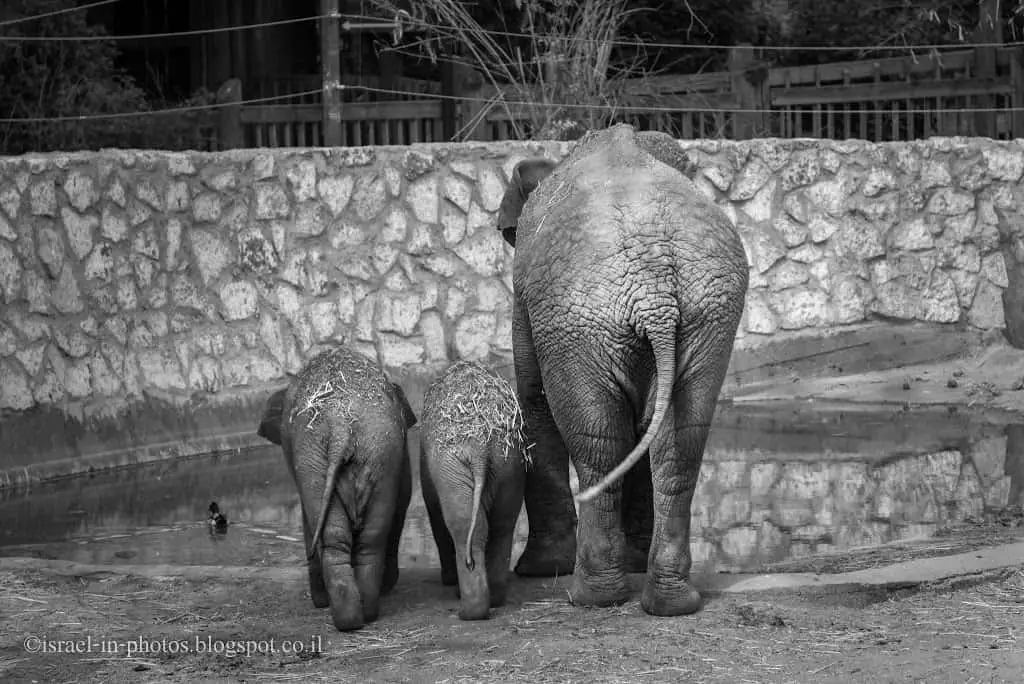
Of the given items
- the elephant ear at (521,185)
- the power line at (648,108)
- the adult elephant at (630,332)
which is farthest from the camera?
the power line at (648,108)

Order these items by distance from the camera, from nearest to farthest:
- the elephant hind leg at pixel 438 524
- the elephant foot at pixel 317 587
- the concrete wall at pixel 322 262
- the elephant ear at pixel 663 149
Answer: the elephant hind leg at pixel 438 524, the elephant foot at pixel 317 587, the elephant ear at pixel 663 149, the concrete wall at pixel 322 262

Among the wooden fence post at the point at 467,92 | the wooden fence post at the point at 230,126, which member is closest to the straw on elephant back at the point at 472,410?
the wooden fence post at the point at 230,126

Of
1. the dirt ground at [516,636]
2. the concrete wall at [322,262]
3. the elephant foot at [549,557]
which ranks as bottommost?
the dirt ground at [516,636]

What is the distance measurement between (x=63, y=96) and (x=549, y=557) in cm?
784

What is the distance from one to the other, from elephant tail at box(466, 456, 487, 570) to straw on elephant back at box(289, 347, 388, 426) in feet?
1.67

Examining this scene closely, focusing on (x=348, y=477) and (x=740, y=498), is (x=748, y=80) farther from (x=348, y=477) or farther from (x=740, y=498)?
(x=348, y=477)

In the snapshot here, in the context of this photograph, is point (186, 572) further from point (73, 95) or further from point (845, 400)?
point (73, 95)

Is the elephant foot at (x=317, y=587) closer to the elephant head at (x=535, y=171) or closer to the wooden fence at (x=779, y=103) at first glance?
the elephant head at (x=535, y=171)

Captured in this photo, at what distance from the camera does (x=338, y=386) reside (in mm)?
6539

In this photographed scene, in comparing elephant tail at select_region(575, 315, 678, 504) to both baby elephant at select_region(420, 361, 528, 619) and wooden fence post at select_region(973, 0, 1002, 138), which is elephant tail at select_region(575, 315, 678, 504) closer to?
baby elephant at select_region(420, 361, 528, 619)

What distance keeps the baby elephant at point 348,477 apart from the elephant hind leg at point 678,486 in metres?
1.09

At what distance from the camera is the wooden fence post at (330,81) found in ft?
40.5

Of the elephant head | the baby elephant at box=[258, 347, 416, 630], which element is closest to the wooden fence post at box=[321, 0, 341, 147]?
the elephant head

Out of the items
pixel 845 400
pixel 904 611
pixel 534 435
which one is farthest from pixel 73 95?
pixel 904 611
